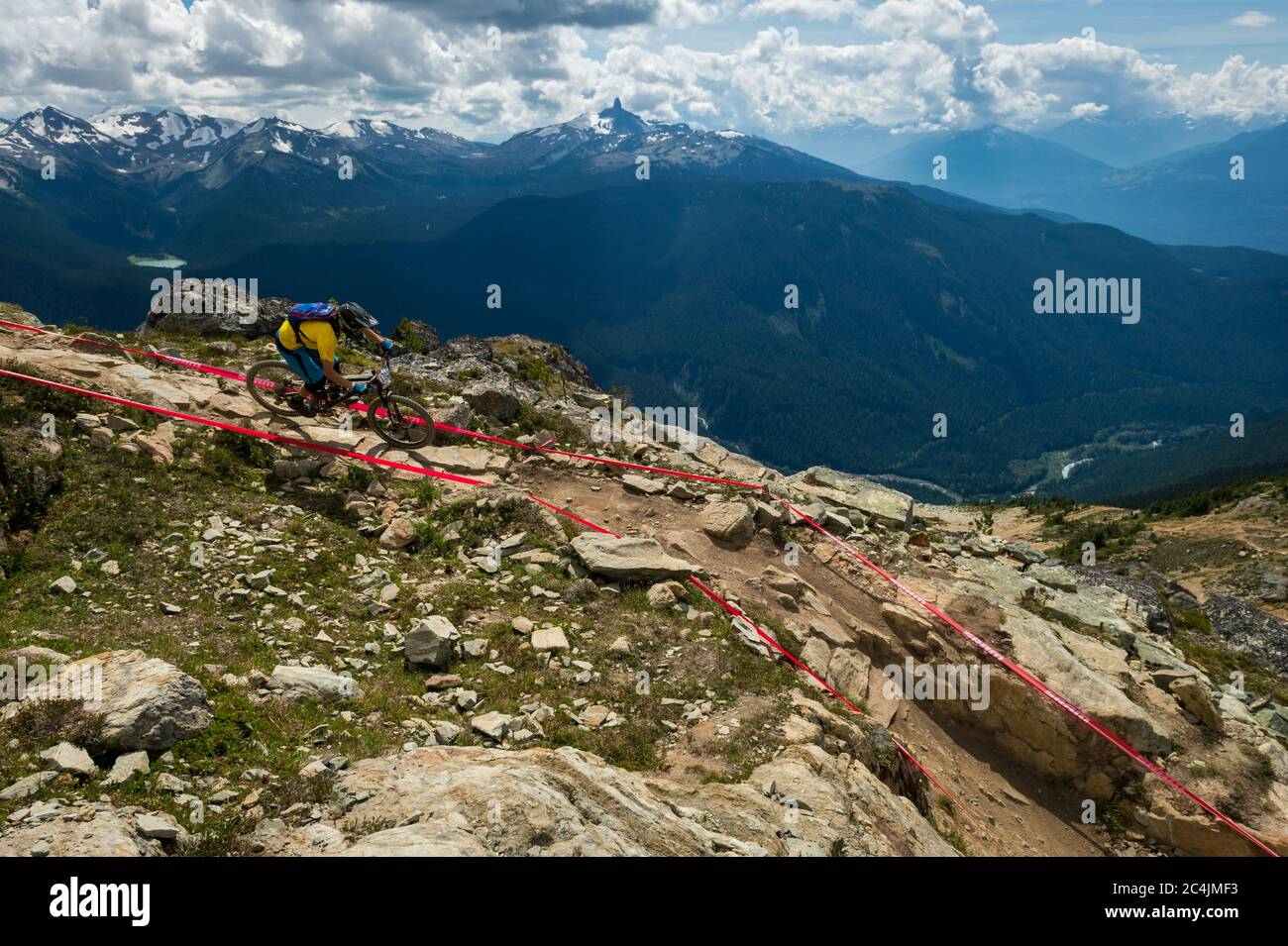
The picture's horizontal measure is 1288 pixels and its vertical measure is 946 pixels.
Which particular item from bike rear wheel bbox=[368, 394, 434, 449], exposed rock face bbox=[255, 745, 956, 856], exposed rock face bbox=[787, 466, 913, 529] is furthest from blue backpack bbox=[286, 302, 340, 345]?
exposed rock face bbox=[787, 466, 913, 529]

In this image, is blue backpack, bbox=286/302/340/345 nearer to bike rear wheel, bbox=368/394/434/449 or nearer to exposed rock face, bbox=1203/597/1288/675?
bike rear wheel, bbox=368/394/434/449

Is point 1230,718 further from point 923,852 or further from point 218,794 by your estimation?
point 218,794

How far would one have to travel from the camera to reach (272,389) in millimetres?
17406

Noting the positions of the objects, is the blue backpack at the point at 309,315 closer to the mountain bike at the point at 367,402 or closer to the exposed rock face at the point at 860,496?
the mountain bike at the point at 367,402

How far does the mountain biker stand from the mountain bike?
0.36 meters

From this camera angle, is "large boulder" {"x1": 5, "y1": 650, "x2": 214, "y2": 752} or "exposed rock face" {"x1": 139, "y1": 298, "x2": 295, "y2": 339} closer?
"large boulder" {"x1": 5, "y1": 650, "x2": 214, "y2": 752}

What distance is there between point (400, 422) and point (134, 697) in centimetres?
1189

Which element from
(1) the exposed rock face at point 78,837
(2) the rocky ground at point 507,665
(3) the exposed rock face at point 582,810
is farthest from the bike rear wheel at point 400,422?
(1) the exposed rock face at point 78,837

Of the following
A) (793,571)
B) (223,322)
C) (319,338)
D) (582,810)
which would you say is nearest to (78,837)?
(582,810)

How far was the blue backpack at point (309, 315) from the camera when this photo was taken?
1522 cm

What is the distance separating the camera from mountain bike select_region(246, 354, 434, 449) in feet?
56.1

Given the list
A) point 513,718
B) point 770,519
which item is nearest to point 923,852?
point 513,718

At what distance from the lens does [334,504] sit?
14617 millimetres

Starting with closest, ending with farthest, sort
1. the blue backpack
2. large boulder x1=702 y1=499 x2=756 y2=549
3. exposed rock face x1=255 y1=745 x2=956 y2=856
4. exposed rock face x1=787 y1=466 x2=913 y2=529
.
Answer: exposed rock face x1=255 y1=745 x2=956 y2=856 → the blue backpack → large boulder x1=702 y1=499 x2=756 y2=549 → exposed rock face x1=787 y1=466 x2=913 y2=529
